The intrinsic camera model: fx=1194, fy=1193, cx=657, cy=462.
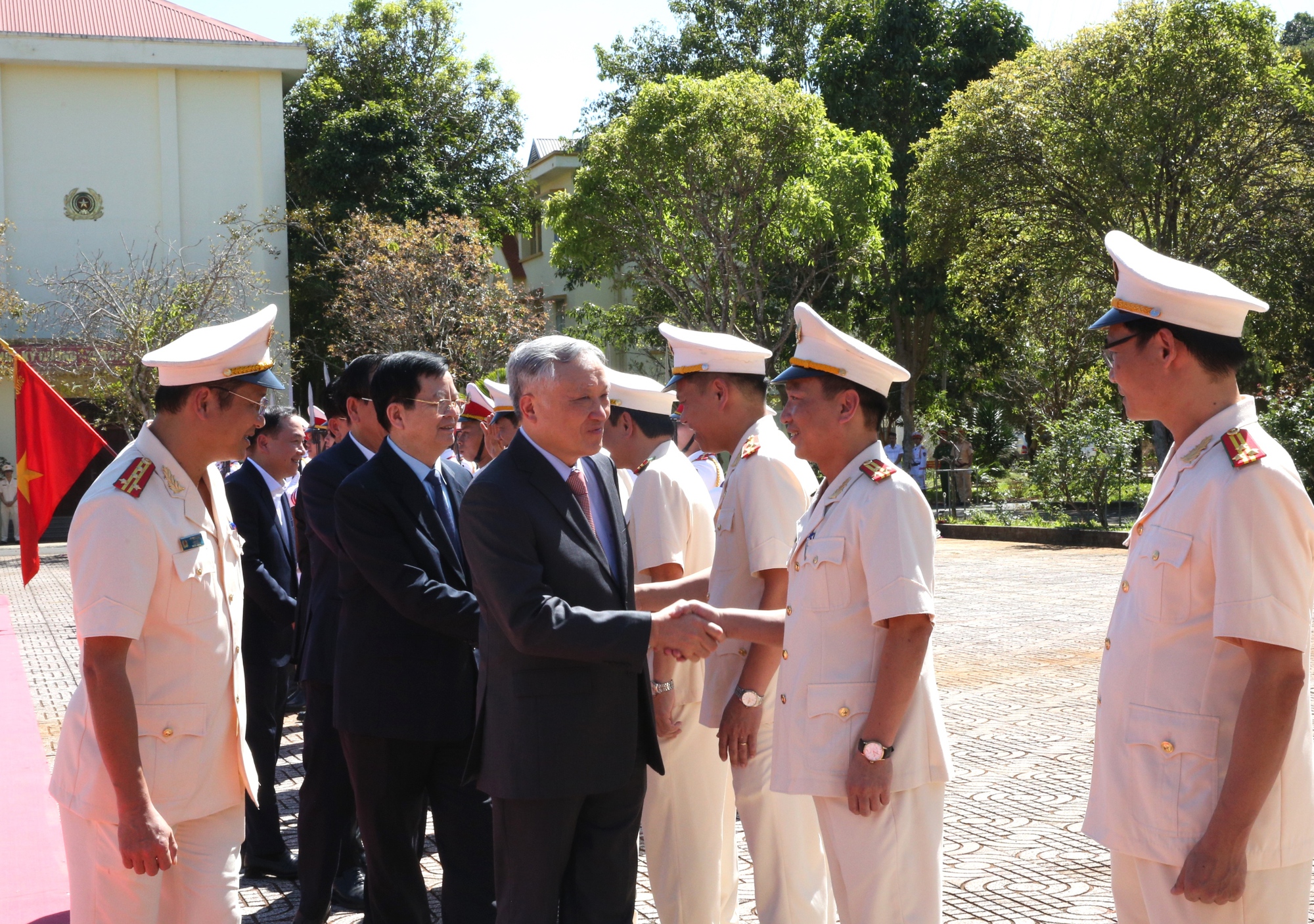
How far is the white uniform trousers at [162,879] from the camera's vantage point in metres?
2.96

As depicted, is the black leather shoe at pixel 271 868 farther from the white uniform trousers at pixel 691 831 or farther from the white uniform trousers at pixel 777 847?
the white uniform trousers at pixel 777 847

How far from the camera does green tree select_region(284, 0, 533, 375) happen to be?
31.7 metres

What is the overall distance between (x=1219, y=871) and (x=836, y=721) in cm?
98

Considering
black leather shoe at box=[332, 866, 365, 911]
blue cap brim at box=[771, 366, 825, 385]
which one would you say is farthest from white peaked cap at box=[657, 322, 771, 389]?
black leather shoe at box=[332, 866, 365, 911]

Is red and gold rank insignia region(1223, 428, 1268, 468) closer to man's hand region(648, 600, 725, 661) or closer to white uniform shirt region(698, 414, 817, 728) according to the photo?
man's hand region(648, 600, 725, 661)

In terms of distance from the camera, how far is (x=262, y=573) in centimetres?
547

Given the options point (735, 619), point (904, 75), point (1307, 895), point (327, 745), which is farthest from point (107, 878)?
point (904, 75)

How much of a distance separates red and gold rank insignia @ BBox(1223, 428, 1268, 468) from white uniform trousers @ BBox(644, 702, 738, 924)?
2.24 metres

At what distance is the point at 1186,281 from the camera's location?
2.69m

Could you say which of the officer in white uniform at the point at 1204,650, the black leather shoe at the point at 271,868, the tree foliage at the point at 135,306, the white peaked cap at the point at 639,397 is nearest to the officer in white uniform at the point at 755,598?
the white peaked cap at the point at 639,397

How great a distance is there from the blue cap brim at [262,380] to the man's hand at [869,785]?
5.92ft

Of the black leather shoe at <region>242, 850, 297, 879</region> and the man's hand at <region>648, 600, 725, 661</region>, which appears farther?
the black leather shoe at <region>242, 850, 297, 879</region>

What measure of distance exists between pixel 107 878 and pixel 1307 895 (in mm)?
2797

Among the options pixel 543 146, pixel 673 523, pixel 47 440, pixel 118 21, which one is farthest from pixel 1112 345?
pixel 543 146
